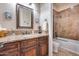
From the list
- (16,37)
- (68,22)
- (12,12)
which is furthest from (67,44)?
(12,12)

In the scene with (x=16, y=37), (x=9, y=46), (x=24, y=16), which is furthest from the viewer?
(x=24, y=16)

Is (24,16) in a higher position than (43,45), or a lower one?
higher

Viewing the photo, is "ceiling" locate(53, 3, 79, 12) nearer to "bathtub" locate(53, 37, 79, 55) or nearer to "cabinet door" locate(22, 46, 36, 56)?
"bathtub" locate(53, 37, 79, 55)

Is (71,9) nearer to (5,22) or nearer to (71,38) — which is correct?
(71,38)

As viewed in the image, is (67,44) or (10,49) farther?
(67,44)

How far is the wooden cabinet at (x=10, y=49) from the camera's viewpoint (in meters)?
1.43

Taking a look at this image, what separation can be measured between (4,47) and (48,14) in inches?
27.4

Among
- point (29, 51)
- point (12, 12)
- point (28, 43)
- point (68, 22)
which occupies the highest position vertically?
point (12, 12)

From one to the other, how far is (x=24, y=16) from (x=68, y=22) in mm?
588

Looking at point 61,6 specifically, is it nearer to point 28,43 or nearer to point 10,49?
point 28,43

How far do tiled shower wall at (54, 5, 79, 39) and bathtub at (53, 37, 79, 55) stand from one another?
54 millimetres

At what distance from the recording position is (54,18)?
5.37ft

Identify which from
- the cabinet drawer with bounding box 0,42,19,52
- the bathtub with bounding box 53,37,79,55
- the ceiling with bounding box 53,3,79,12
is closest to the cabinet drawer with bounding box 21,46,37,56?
the cabinet drawer with bounding box 0,42,19,52

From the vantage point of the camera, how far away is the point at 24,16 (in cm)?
166
